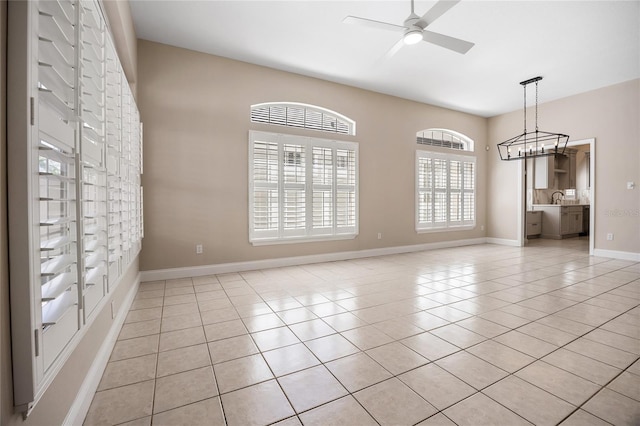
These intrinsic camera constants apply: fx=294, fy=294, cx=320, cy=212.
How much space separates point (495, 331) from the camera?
2420mm

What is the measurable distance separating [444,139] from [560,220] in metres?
4.34

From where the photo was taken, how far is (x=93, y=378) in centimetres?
168

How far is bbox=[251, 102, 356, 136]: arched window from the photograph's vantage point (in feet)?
15.4

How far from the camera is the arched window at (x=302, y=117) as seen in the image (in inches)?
185

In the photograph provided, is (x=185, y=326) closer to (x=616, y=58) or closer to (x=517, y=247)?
(x=616, y=58)

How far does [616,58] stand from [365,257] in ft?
16.0

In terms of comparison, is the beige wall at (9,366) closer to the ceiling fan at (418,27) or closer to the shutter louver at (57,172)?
the shutter louver at (57,172)

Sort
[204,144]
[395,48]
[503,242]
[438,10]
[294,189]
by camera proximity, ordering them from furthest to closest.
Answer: [503,242] → [294,189] → [204,144] → [395,48] → [438,10]

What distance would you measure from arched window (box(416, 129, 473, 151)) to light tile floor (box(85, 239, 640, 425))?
12.3ft

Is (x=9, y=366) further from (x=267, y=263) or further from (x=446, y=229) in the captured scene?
(x=446, y=229)

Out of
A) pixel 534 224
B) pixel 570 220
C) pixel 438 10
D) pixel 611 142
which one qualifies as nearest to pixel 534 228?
pixel 534 224

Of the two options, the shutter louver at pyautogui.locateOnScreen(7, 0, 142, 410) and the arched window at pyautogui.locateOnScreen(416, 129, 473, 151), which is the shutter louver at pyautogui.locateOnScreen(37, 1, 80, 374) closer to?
the shutter louver at pyautogui.locateOnScreen(7, 0, 142, 410)

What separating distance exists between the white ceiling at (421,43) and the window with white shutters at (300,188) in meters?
1.21

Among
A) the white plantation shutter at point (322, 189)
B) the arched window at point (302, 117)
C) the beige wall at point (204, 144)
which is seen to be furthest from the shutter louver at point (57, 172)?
the white plantation shutter at point (322, 189)
